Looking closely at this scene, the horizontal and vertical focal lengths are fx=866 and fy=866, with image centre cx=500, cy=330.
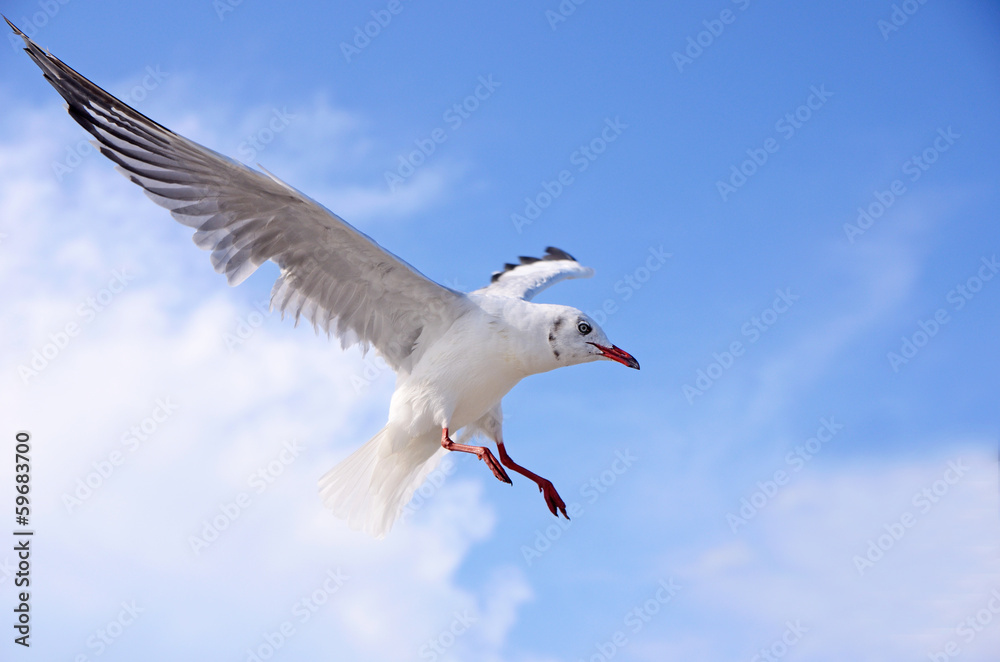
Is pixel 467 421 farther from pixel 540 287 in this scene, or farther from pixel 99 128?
pixel 99 128

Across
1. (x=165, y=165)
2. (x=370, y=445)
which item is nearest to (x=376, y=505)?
(x=370, y=445)

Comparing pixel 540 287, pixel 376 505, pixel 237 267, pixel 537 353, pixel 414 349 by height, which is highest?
pixel 540 287

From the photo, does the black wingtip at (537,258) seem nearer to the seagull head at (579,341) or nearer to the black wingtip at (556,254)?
the black wingtip at (556,254)

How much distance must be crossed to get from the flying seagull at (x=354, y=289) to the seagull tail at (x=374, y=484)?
7.6 inches

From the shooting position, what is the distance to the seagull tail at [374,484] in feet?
15.8

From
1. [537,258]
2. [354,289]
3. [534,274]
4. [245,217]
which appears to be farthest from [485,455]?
[537,258]

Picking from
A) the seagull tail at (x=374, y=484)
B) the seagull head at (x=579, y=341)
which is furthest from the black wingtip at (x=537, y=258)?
the seagull head at (x=579, y=341)

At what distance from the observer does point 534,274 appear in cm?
600

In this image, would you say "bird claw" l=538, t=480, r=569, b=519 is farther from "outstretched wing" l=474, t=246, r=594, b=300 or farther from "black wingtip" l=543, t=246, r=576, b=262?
"black wingtip" l=543, t=246, r=576, b=262

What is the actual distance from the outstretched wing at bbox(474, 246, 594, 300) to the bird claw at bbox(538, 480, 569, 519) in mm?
1129

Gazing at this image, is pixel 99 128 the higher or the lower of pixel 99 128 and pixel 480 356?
the lower

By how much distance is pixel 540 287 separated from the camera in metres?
5.73

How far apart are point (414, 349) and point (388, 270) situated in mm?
470

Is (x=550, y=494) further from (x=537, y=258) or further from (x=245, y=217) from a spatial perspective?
(x=537, y=258)
